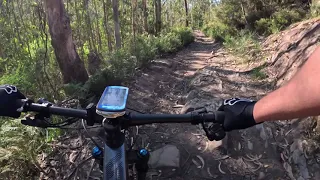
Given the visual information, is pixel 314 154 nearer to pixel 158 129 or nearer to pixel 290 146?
pixel 290 146

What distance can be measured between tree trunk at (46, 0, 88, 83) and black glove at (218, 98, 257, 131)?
5.19m

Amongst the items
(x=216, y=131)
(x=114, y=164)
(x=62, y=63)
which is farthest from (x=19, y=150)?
(x=62, y=63)

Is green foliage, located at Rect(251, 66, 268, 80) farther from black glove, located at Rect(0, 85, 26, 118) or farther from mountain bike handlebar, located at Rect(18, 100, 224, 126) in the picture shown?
black glove, located at Rect(0, 85, 26, 118)

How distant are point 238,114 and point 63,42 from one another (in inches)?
214

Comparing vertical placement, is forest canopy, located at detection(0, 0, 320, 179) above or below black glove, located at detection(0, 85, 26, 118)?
below

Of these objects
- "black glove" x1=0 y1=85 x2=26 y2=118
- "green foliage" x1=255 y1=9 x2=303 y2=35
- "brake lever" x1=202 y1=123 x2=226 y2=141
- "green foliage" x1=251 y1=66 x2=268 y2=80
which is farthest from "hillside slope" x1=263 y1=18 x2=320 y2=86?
"black glove" x1=0 y1=85 x2=26 y2=118

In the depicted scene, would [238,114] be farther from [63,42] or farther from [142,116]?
[63,42]

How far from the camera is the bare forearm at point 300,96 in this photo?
3.22 feet

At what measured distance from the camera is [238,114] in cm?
141

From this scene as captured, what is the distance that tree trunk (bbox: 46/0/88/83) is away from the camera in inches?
237

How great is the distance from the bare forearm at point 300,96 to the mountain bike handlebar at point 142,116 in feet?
1.17

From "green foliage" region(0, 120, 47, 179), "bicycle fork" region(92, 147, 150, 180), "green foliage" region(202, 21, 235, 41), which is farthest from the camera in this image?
"green foliage" region(202, 21, 235, 41)

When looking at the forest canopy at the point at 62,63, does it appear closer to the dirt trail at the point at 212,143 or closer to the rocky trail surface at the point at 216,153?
the rocky trail surface at the point at 216,153

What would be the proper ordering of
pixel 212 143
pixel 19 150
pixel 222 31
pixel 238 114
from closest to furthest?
1. pixel 238 114
2. pixel 19 150
3. pixel 212 143
4. pixel 222 31
